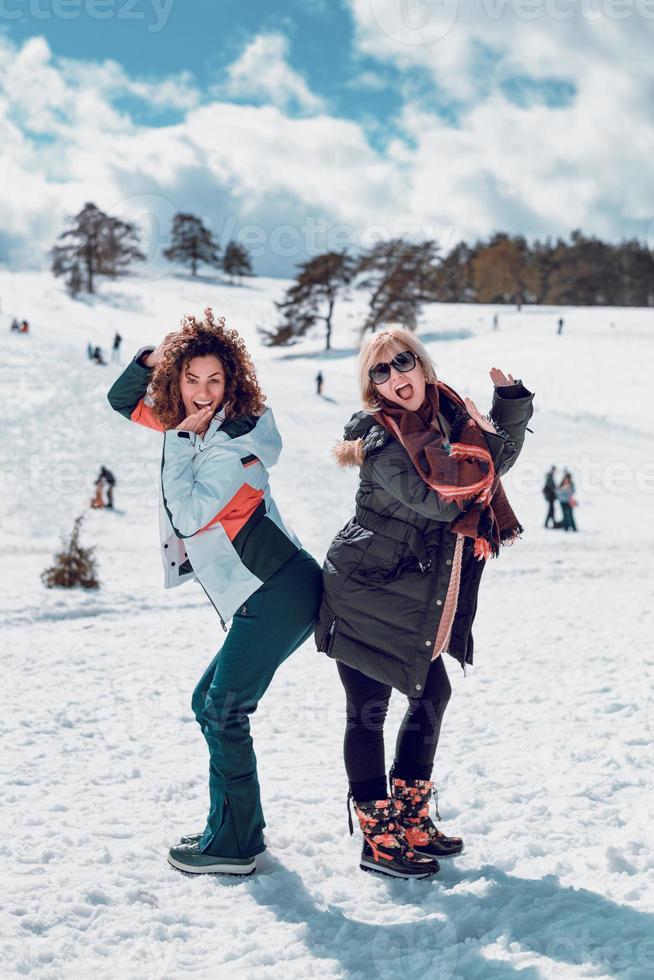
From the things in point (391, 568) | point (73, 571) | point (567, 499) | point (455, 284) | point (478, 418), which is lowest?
point (73, 571)

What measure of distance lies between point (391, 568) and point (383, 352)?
751 millimetres

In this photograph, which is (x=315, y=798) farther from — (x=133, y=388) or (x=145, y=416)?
(x=133, y=388)

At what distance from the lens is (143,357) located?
9.95 feet

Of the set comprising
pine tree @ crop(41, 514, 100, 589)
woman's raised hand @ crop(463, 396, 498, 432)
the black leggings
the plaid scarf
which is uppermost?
woman's raised hand @ crop(463, 396, 498, 432)

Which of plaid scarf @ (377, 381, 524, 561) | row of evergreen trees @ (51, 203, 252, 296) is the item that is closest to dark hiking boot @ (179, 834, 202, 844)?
plaid scarf @ (377, 381, 524, 561)

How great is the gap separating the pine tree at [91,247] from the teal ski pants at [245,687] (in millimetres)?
64075

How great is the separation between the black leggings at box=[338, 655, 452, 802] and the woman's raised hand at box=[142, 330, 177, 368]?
130cm

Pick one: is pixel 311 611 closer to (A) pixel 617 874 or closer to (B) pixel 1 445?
(A) pixel 617 874

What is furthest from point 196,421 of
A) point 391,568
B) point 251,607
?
point 391,568

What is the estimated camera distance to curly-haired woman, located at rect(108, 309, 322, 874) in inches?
110

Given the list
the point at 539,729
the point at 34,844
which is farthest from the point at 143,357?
the point at 539,729

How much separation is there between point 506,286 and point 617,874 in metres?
63.9

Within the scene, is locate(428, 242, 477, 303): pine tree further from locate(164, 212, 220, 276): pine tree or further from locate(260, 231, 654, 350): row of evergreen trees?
locate(164, 212, 220, 276): pine tree

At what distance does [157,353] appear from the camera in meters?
2.97
